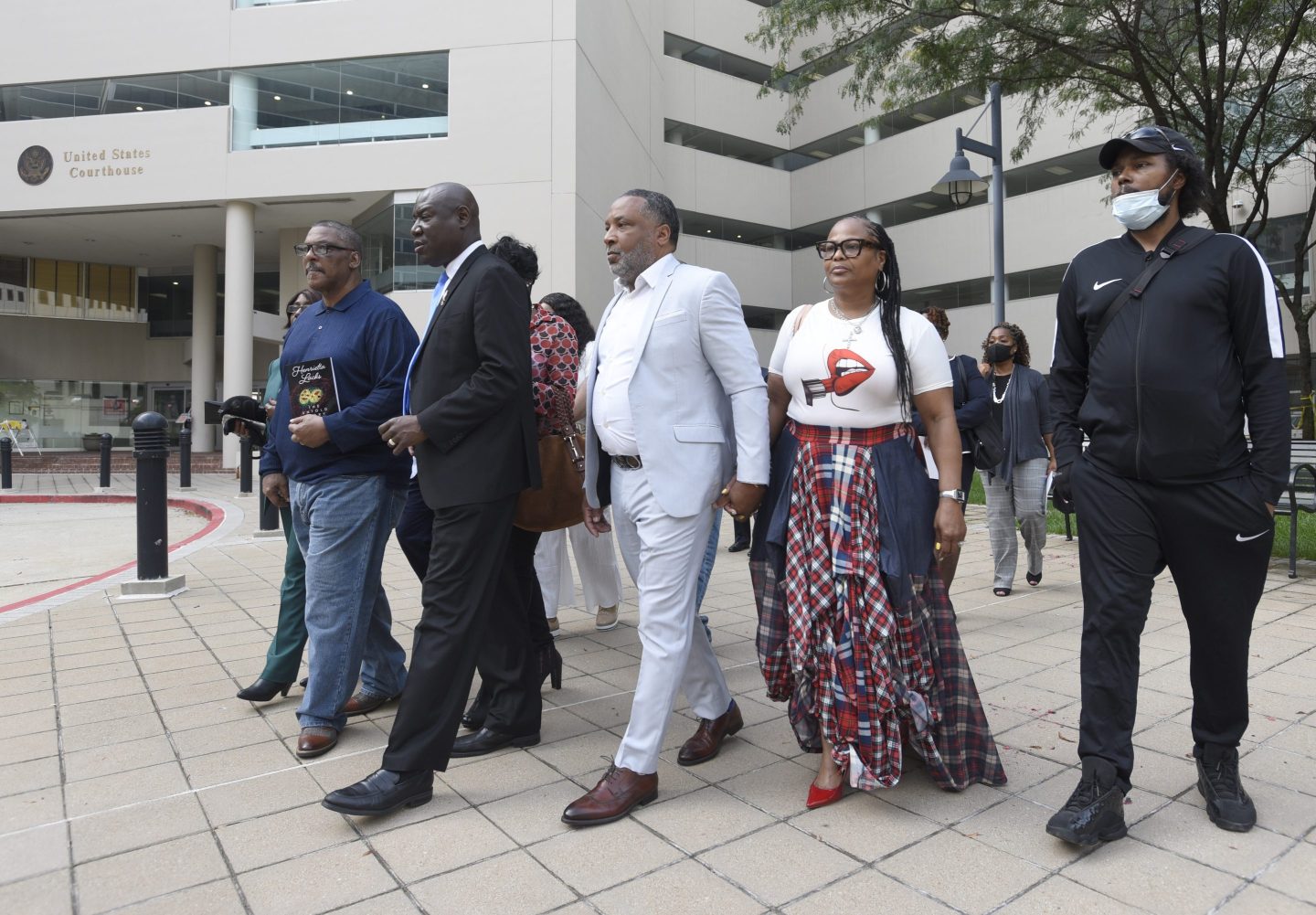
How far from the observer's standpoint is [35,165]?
79.7ft

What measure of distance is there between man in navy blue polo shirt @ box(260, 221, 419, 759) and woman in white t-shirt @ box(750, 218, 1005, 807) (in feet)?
5.27

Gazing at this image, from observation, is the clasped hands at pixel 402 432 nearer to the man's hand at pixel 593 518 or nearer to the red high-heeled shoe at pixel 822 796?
the man's hand at pixel 593 518

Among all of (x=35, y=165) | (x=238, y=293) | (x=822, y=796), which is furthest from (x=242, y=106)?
(x=822, y=796)

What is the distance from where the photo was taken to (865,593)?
2893mm

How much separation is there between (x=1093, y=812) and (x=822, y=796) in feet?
2.62

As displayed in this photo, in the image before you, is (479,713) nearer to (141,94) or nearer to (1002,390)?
(1002,390)

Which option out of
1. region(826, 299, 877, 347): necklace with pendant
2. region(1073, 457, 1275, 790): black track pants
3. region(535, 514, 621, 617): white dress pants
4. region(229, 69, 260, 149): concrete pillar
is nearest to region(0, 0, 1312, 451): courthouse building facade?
region(229, 69, 260, 149): concrete pillar

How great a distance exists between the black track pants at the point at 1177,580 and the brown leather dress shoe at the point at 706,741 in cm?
125

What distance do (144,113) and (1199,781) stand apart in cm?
2760

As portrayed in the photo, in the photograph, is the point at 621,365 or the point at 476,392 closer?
the point at 476,392

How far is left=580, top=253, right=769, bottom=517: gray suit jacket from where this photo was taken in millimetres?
2977

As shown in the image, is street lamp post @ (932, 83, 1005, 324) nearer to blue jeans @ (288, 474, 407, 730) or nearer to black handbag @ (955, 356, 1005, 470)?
black handbag @ (955, 356, 1005, 470)

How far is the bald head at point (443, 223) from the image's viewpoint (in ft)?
10.6

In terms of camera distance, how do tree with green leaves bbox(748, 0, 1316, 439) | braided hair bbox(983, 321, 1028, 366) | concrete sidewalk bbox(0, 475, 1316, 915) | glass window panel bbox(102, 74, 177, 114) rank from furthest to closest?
1. glass window panel bbox(102, 74, 177, 114)
2. tree with green leaves bbox(748, 0, 1316, 439)
3. braided hair bbox(983, 321, 1028, 366)
4. concrete sidewalk bbox(0, 475, 1316, 915)
